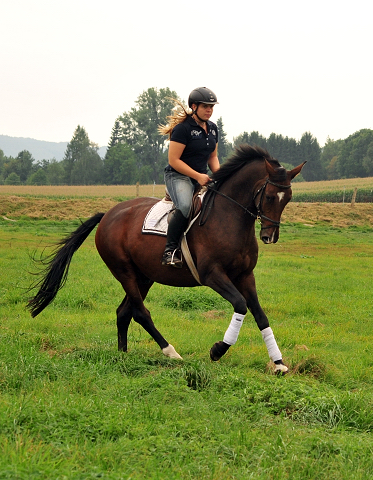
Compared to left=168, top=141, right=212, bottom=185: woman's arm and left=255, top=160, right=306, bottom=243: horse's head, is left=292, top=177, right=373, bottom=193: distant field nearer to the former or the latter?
left=168, top=141, right=212, bottom=185: woman's arm

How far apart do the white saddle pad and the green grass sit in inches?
68.5

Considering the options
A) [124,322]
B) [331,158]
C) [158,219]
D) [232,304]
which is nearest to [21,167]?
[331,158]

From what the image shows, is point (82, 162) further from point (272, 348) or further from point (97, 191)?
point (272, 348)

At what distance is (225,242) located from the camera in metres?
7.02

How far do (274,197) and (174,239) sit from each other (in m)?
1.52

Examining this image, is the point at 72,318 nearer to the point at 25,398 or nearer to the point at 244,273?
the point at 244,273

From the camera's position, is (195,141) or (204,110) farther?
(195,141)

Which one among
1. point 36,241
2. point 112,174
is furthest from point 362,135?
point 36,241

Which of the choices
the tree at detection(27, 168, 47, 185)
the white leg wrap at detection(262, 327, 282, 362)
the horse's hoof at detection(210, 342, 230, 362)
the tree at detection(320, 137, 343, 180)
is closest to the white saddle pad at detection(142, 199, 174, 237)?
the horse's hoof at detection(210, 342, 230, 362)

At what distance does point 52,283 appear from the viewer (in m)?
8.79

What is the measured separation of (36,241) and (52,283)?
13945mm

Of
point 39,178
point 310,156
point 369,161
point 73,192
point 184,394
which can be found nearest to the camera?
point 184,394

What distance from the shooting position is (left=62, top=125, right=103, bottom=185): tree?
10738 centimetres

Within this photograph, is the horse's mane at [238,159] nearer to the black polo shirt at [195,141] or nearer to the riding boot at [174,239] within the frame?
the black polo shirt at [195,141]
